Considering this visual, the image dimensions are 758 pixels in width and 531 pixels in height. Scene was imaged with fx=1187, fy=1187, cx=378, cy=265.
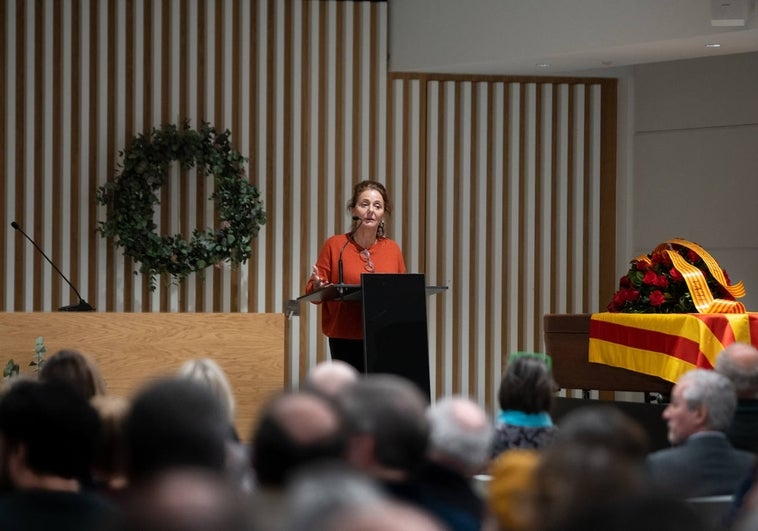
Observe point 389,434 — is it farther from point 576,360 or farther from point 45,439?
point 576,360

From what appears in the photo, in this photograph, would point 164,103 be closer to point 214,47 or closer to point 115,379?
point 214,47

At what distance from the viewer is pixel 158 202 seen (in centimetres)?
782

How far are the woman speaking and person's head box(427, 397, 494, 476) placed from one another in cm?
311

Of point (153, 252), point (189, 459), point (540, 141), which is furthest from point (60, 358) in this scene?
point (540, 141)

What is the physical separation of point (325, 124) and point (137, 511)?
22.6ft

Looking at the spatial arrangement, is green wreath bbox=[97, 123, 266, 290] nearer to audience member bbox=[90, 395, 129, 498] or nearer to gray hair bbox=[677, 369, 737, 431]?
gray hair bbox=[677, 369, 737, 431]

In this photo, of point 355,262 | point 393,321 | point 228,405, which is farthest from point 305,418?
point 355,262

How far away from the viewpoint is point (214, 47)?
808 cm

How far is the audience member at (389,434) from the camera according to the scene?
227cm

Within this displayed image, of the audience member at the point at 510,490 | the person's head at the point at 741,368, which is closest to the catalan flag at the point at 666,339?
the person's head at the point at 741,368

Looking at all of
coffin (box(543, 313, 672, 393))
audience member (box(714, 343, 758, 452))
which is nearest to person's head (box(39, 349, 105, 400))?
audience member (box(714, 343, 758, 452))

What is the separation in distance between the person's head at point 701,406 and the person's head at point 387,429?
4.39ft

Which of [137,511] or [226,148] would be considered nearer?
[137,511]

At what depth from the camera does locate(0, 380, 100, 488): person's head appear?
94.6 inches
